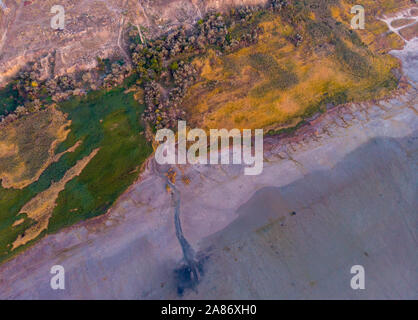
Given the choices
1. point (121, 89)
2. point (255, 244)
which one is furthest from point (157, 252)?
point (121, 89)

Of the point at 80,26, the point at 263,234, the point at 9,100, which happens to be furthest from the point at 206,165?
the point at 80,26
